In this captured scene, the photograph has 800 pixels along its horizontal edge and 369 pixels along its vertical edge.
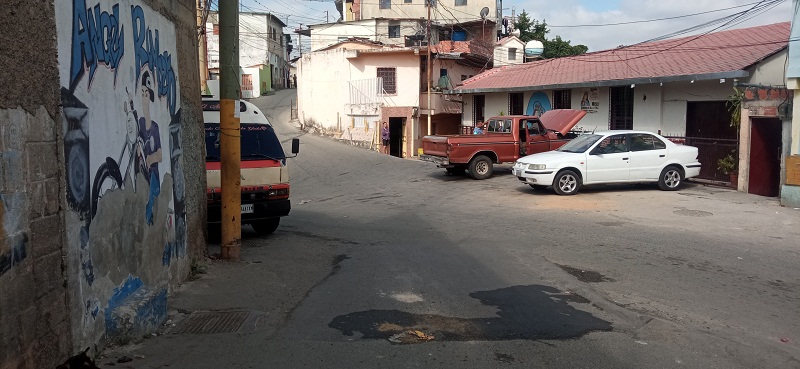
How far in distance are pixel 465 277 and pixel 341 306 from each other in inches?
83.4

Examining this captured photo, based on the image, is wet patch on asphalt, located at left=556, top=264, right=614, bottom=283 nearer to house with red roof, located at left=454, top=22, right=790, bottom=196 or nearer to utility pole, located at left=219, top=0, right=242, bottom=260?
utility pole, located at left=219, top=0, right=242, bottom=260

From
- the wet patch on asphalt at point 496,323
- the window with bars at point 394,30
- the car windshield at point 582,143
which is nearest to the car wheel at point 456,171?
the car windshield at point 582,143

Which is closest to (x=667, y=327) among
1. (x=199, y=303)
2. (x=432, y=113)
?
(x=199, y=303)

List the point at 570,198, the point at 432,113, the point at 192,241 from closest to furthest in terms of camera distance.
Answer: the point at 192,241 < the point at 570,198 < the point at 432,113

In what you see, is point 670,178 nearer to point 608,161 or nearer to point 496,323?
point 608,161

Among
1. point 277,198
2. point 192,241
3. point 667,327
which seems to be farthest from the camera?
point 277,198

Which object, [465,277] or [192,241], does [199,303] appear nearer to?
[192,241]

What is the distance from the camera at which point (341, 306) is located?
23.2ft

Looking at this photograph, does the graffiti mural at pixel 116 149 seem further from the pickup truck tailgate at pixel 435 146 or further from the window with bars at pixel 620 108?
the window with bars at pixel 620 108

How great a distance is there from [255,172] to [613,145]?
33.5 feet

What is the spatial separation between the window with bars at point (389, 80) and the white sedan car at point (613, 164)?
65.2 ft

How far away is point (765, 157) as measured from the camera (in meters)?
17.7

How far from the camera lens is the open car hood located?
21.8 m

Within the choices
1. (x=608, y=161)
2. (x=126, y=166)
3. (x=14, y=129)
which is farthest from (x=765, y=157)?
(x=14, y=129)
